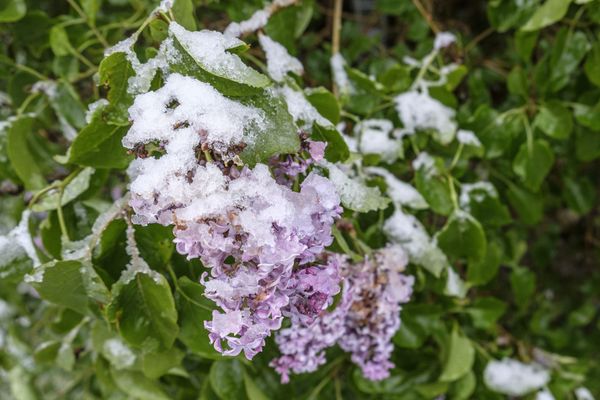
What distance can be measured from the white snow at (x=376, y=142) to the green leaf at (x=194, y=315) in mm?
291

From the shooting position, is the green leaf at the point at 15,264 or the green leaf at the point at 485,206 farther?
the green leaf at the point at 485,206

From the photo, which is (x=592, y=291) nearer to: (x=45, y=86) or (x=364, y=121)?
(x=364, y=121)

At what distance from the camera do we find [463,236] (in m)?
0.81

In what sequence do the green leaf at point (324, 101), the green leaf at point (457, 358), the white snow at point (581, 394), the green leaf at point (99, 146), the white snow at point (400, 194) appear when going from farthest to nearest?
the white snow at point (581, 394) → the green leaf at point (457, 358) → the white snow at point (400, 194) → the green leaf at point (324, 101) → the green leaf at point (99, 146)

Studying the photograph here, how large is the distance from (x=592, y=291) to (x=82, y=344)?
110cm

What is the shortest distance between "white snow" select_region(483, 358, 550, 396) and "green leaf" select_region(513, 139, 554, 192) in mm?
291

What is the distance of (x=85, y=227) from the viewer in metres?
0.72

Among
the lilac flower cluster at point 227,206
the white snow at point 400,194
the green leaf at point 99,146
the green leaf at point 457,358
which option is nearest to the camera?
the lilac flower cluster at point 227,206

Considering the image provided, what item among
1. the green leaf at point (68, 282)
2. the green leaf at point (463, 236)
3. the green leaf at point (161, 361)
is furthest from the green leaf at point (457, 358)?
the green leaf at point (68, 282)

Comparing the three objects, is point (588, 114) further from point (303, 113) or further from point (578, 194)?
point (303, 113)

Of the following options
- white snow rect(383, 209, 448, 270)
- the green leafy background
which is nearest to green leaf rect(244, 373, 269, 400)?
the green leafy background

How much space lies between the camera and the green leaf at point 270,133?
19.1 inches

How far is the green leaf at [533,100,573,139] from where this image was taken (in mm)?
877

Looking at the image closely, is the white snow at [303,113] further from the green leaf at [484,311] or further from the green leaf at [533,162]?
the green leaf at [484,311]
